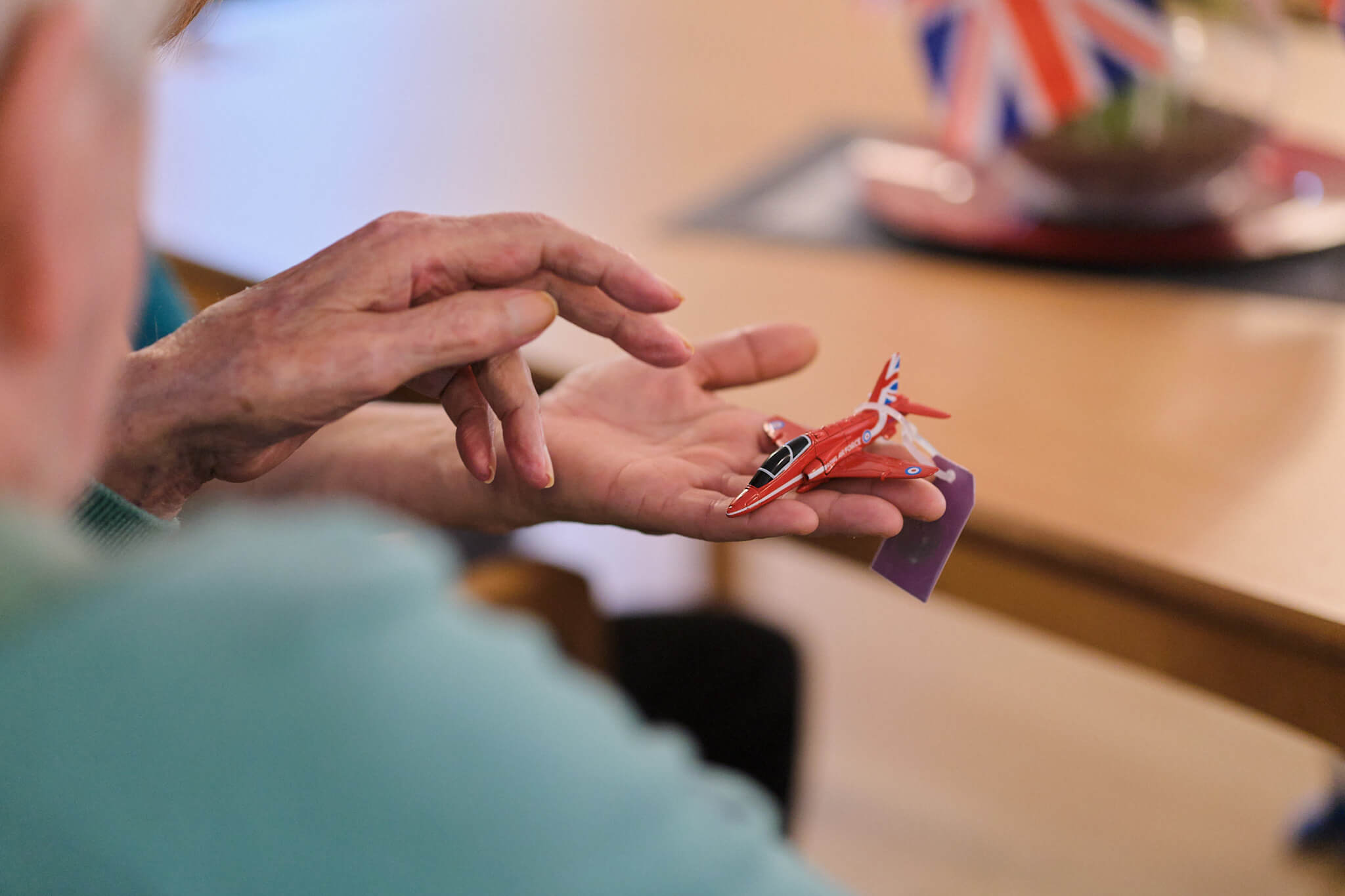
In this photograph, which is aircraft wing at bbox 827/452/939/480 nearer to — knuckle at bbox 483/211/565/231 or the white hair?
knuckle at bbox 483/211/565/231

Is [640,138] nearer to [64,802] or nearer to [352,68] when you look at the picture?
[352,68]

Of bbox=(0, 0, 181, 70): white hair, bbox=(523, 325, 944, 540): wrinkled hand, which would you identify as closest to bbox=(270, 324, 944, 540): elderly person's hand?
bbox=(523, 325, 944, 540): wrinkled hand

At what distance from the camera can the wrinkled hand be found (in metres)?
0.58

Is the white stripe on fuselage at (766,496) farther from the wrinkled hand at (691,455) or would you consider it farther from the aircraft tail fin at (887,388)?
the aircraft tail fin at (887,388)

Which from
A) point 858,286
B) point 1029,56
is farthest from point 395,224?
point 1029,56

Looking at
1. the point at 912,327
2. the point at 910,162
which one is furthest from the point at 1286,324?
the point at 910,162

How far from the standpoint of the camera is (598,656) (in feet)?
3.45

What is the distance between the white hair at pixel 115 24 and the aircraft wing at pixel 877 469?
0.36m

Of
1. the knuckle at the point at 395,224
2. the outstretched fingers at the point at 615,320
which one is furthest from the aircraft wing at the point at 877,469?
the knuckle at the point at 395,224

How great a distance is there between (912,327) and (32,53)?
0.84 metres

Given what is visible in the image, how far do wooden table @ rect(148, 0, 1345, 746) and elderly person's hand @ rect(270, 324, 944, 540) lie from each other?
0.27 ft

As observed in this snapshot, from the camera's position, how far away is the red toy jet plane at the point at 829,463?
58 cm

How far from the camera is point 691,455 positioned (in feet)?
2.15

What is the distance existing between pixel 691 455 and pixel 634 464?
32 mm
